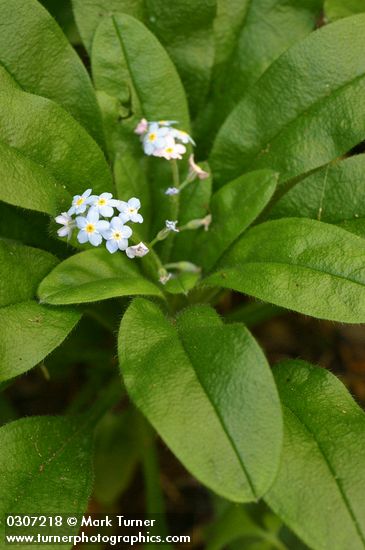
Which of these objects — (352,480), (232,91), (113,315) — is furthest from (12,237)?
(352,480)

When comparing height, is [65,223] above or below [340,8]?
below

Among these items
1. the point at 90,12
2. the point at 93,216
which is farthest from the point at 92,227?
the point at 90,12

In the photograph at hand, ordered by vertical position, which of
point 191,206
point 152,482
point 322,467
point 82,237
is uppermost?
point 82,237

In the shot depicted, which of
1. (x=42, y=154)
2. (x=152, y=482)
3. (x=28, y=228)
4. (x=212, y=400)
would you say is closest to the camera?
(x=212, y=400)

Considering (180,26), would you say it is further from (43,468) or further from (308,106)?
(43,468)

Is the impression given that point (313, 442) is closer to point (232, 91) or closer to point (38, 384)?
point (232, 91)

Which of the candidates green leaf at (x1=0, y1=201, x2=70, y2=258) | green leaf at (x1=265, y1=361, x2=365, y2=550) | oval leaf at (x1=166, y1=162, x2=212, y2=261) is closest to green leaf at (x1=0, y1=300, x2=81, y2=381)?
green leaf at (x1=0, y1=201, x2=70, y2=258)

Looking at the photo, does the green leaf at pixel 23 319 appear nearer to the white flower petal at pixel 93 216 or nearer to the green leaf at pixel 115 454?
the white flower petal at pixel 93 216
